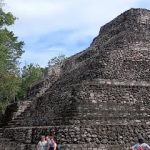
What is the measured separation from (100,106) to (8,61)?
1863 cm

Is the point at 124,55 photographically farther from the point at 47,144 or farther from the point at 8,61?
the point at 8,61

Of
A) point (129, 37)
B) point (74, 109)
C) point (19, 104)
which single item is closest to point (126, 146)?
point (74, 109)

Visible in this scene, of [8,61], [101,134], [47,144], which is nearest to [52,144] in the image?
[47,144]

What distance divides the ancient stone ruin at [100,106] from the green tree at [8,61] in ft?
17.8

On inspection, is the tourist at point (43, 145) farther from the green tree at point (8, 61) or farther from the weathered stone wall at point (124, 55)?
the green tree at point (8, 61)

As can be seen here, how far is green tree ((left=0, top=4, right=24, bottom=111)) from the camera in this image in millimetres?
25188

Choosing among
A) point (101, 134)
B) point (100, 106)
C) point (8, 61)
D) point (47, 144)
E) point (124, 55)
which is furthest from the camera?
point (8, 61)

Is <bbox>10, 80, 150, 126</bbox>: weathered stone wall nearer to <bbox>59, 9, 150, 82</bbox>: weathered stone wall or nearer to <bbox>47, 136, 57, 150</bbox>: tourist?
<bbox>59, 9, 150, 82</bbox>: weathered stone wall

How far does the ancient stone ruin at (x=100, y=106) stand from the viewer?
50.2 feet

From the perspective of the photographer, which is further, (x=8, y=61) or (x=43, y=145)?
(x=8, y=61)

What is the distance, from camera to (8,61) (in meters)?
33.9

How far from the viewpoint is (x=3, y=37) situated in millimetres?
25000

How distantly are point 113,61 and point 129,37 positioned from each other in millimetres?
2223

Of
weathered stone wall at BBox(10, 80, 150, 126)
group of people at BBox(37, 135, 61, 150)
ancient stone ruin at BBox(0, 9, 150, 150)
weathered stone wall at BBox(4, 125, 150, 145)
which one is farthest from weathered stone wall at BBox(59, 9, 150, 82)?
group of people at BBox(37, 135, 61, 150)
